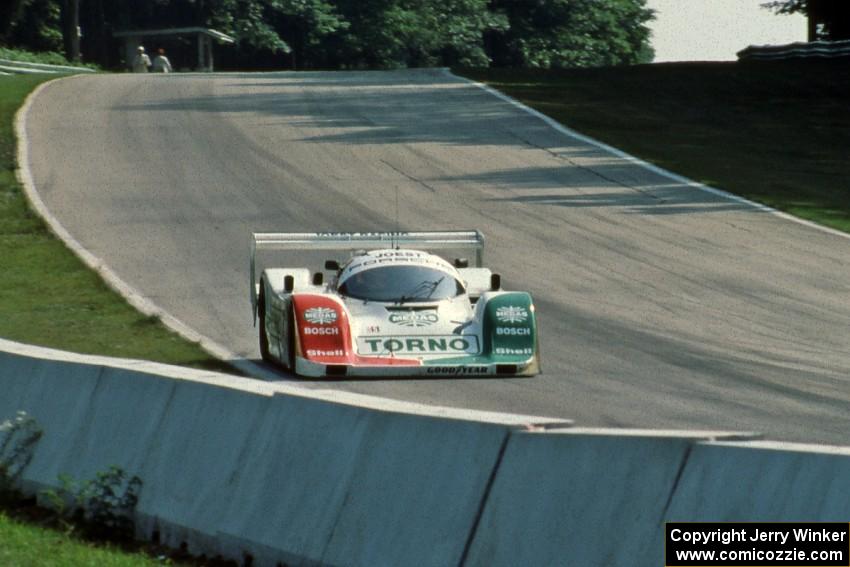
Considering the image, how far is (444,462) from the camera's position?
7613 millimetres

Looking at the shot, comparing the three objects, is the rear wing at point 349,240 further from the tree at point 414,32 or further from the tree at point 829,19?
the tree at point 414,32

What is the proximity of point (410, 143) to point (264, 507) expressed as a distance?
85.6 ft

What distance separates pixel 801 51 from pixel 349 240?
38.2 meters

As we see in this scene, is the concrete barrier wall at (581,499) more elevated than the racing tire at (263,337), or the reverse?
the concrete barrier wall at (581,499)

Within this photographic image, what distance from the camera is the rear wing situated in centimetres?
1697

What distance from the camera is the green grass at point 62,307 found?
16.8 m

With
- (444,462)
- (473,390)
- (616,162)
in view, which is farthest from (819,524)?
(616,162)

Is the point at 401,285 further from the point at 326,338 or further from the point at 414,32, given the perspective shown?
the point at 414,32

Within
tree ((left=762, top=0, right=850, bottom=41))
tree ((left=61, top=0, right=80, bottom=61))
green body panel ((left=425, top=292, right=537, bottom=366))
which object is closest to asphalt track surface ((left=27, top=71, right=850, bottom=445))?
green body panel ((left=425, top=292, right=537, bottom=366))

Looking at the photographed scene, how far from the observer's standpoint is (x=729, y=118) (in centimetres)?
3975

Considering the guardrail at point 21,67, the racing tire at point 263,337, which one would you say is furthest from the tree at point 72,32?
the racing tire at point 263,337

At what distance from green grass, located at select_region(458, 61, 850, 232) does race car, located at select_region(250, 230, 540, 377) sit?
37.8ft

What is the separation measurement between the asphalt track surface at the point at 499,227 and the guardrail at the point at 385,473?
14.5 ft

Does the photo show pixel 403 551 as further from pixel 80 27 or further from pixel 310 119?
pixel 80 27
